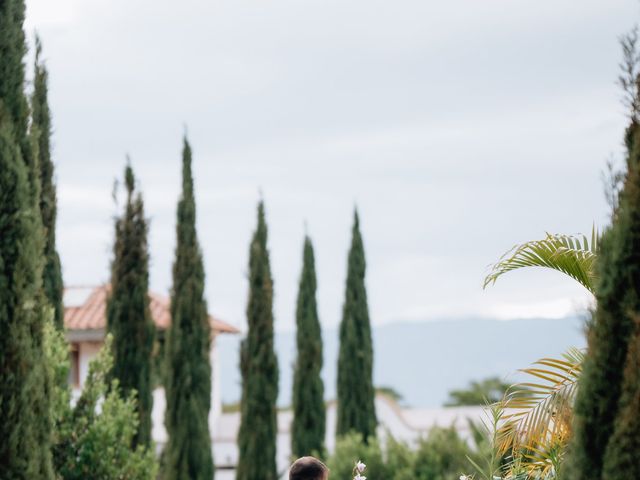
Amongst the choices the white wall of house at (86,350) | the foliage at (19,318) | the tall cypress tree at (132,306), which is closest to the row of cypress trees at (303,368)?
the white wall of house at (86,350)

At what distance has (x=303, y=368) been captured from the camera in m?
31.5

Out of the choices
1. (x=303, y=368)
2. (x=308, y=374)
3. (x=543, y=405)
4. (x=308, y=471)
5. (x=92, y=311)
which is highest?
(x=92, y=311)

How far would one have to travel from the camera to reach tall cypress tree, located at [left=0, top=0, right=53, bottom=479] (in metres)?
10.2

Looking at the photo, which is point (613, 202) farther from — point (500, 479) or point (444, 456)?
point (444, 456)

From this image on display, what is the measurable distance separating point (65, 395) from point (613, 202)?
10207 millimetres

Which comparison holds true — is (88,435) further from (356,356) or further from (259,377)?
(356,356)

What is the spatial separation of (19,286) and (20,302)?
151mm

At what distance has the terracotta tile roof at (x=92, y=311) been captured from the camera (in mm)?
30703

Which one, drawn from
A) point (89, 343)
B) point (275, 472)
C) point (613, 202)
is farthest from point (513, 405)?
point (89, 343)

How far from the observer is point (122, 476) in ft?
48.8

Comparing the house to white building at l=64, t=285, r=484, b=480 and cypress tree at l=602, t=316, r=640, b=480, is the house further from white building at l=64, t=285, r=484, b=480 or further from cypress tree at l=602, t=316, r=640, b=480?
cypress tree at l=602, t=316, r=640, b=480

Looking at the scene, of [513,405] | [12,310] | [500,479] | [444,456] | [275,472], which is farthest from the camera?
[275,472]

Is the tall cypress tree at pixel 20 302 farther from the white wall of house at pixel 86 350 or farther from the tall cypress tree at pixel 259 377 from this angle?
the white wall of house at pixel 86 350

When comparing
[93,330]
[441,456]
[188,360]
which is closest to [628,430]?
[441,456]
